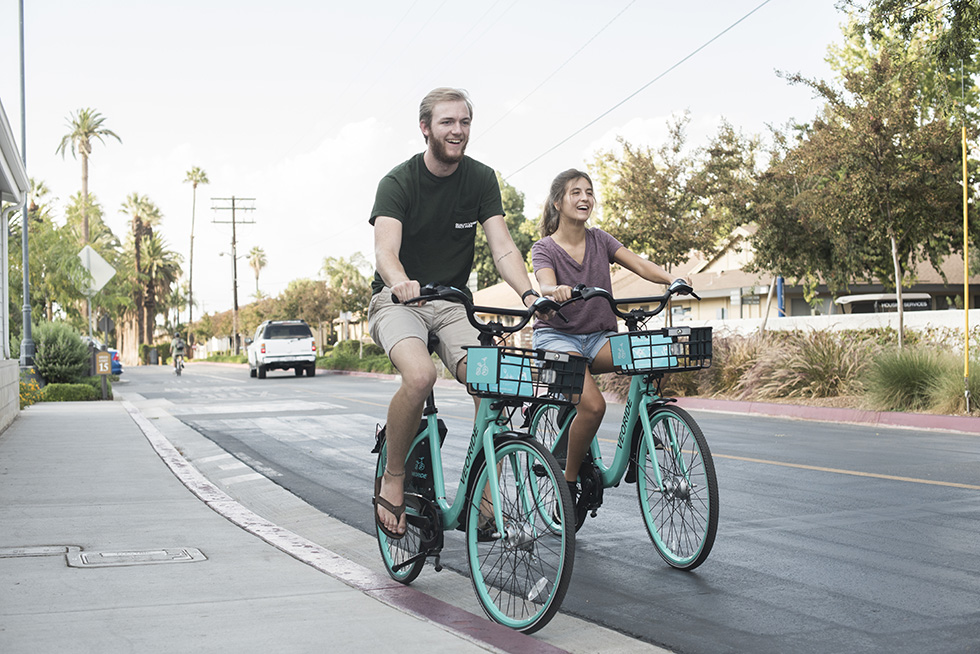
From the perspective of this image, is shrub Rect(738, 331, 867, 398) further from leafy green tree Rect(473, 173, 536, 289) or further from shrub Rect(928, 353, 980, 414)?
leafy green tree Rect(473, 173, 536, 289)

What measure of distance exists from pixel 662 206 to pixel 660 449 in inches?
854

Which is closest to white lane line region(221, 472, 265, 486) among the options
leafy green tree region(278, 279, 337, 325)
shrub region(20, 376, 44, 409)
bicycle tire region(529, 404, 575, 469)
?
bicycle tire region(529, 404, 575, 469)

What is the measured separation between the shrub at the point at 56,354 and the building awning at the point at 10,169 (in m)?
6.50

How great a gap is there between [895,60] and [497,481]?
52.8 ft

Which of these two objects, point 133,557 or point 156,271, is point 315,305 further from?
point 133,557

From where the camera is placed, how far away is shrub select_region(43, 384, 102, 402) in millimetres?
21516

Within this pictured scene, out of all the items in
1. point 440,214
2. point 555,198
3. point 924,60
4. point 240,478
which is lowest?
point 240,478

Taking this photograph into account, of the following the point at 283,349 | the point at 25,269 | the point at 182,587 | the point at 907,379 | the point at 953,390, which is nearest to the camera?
the point at 182,587

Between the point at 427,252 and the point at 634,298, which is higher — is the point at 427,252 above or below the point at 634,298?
above

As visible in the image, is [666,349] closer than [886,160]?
Yes

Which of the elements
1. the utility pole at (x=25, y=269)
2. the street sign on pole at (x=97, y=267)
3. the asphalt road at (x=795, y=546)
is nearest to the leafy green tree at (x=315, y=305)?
the utility pole at (x=25, y=269)

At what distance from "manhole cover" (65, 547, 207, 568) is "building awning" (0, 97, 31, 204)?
353 inches

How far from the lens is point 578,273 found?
18.9 feet

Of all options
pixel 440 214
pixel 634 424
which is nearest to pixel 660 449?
pixel 634 424
